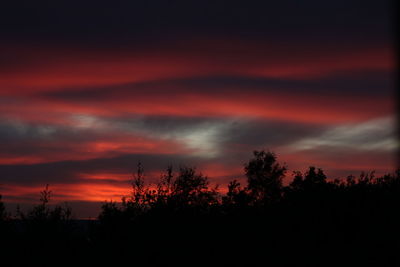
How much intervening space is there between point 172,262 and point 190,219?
477cm

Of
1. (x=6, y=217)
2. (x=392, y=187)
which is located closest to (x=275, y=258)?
(x=392, y=187)

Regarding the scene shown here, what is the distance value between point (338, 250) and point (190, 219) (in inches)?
421

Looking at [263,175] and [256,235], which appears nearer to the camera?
[256,235]

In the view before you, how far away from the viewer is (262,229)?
2642 centimetres

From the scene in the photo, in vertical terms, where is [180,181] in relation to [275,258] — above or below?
above

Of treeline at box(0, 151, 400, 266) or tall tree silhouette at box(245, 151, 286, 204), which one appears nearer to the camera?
treeline at box(0, 151, 400, 266)

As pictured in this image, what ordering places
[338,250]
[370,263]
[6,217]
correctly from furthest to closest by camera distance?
[6,217]
[338,250]
[370,263]

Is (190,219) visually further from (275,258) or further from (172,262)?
(275,258)

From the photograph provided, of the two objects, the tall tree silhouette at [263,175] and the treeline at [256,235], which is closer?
the treeline at [256,235]

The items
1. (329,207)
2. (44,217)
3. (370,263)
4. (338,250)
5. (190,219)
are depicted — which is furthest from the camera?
(44,217)

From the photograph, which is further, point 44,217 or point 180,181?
point 180,181


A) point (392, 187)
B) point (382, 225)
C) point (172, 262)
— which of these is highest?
point (392, 187)

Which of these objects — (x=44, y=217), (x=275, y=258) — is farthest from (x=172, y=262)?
(x=44, y=217)

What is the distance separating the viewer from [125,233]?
3288 centimetres
